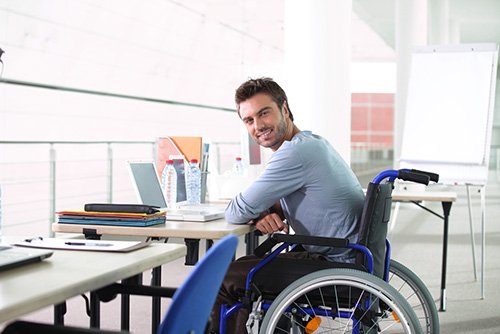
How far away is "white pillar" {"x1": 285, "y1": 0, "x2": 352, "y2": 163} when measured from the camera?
446cm

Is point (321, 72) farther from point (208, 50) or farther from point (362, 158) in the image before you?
point (362, 158)

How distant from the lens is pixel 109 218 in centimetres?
232

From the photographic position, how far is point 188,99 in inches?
533

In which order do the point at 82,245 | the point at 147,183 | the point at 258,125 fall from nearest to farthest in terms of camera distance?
1. the point at 82,245
2. the point at 258,125
3. the point at 147,183

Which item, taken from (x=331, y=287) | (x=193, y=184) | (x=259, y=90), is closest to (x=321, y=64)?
(x=193, y=184)

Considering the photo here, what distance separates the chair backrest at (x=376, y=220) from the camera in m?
2.18

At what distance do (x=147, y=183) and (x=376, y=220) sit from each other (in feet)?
3.20

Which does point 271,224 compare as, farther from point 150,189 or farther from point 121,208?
point 150,189

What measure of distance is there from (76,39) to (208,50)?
337 cm

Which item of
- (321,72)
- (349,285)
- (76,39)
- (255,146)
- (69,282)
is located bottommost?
(349,285)

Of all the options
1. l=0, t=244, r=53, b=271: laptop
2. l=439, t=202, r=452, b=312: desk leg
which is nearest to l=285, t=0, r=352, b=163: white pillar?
Answer: l=439, t=202, r=452, b=312: desk leg

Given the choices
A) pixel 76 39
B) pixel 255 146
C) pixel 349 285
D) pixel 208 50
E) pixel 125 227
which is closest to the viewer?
pixel 349 285

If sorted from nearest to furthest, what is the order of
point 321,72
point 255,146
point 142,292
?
point 142,292
point 255,146
point 321,72

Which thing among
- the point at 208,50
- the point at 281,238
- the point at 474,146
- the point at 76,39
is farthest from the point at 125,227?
the point at 208,50
